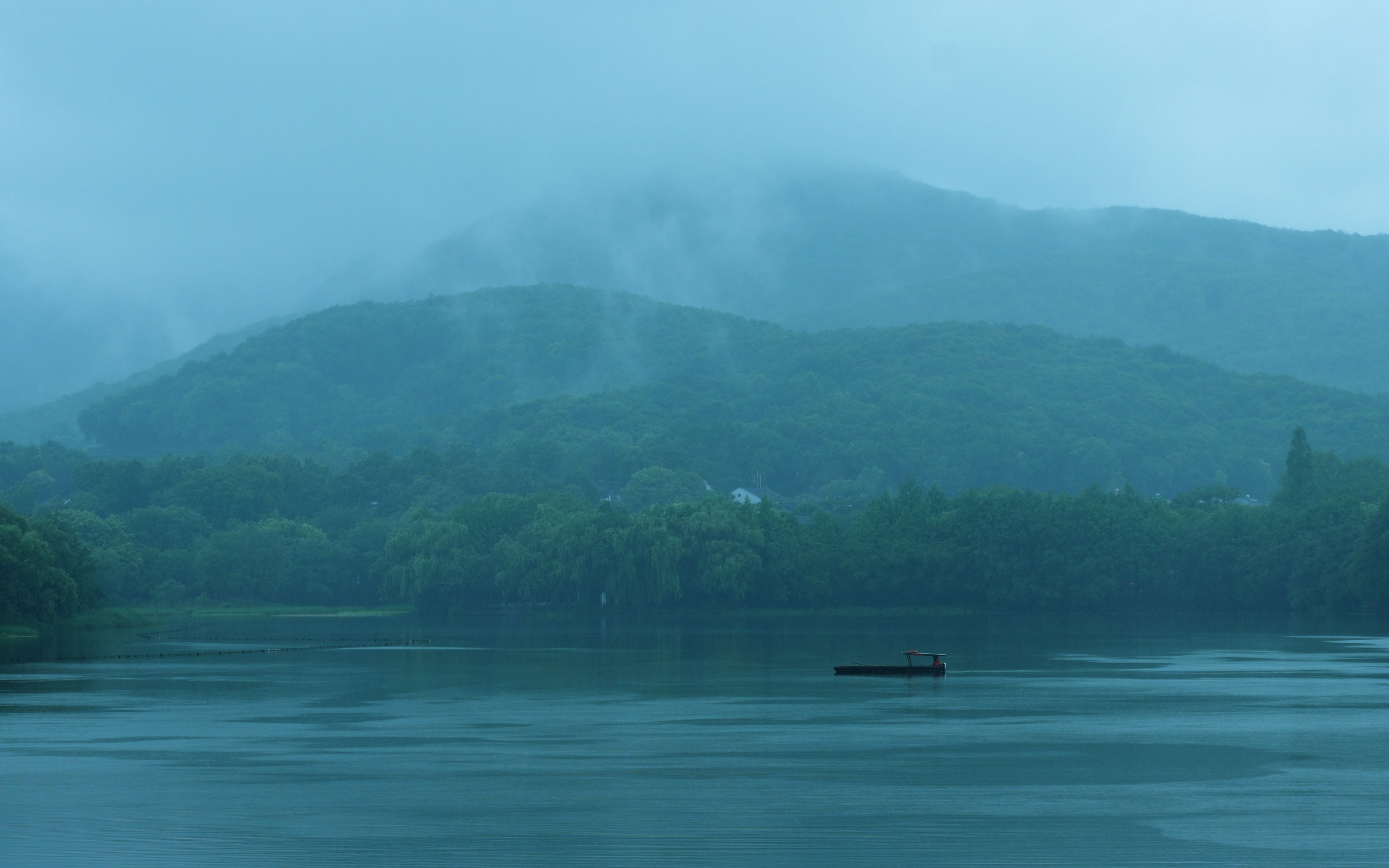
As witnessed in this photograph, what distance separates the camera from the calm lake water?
70.5 feet

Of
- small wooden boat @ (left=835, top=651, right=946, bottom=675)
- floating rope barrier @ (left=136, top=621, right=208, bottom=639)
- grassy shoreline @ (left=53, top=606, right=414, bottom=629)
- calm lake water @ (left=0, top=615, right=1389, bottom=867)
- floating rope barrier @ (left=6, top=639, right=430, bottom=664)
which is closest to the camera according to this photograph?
calm lake water @ (left=0, top=615, right=1389, bottom=867)

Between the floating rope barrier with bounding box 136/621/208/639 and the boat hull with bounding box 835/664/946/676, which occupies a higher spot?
the floating rope barrier with bounding box 136/621/208/639

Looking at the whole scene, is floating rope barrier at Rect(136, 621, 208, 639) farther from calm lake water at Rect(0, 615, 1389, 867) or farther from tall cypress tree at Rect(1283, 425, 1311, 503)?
tall cypress tree at Rect(1283, 425, 1311, 503)

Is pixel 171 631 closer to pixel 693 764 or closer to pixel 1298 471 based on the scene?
pixel 693 764

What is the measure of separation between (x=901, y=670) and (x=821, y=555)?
6879cm

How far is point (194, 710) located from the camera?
1563 inches

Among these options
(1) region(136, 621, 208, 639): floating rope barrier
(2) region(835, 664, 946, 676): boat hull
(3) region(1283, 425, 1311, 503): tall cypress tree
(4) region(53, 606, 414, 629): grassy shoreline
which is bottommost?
(2) region(835, 664, 946, 676): boat hull

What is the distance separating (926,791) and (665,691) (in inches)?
786

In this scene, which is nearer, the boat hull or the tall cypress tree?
the boat hull

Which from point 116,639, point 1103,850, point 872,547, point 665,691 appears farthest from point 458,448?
point 1103,850

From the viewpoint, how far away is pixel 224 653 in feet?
218

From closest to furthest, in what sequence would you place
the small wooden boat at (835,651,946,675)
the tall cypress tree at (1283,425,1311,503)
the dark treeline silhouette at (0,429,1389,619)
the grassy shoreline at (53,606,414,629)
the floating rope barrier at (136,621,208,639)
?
the small wooden boat at (835,651,946,675) → the floating rope barrier at (136,621,208,639) → the grassy shoreline at (53,606,414,629) → the dark treeline silhouette at (0,429,1389,619) → the tall cypress tree at (1283,425,1311,503)

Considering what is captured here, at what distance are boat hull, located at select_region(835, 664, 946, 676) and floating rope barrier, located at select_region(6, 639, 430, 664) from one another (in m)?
25.7

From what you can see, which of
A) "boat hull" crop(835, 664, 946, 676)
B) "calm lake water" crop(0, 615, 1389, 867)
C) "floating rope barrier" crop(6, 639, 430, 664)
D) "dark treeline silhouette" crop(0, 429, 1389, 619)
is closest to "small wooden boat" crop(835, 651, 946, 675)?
"boat hull" crop(835, 664, 946, 676)
